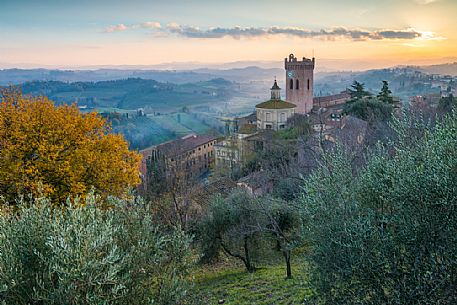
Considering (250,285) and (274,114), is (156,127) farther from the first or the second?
(250,285)

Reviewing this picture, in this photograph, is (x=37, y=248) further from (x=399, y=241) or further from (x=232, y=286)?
(x=232, y=286)

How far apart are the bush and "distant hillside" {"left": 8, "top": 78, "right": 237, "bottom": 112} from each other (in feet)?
458

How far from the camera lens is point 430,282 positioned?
5.92 meters

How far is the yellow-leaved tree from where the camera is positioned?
1400cm

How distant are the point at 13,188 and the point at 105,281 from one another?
35.0 feet

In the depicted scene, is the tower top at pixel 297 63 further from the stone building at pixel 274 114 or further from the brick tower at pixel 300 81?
the stone building at pixel 274 114

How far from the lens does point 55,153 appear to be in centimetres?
1464

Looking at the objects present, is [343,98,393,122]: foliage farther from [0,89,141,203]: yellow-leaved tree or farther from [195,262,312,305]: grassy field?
[0,89,141,203]: yellow-leaved tree

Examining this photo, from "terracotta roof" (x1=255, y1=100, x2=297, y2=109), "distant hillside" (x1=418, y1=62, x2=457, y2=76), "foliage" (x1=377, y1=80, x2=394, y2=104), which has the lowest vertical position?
"terracotta roof" (x1=255, y1=100, x2=297, y2=109)

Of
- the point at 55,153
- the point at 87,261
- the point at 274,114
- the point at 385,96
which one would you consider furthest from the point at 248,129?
the point at 87,261

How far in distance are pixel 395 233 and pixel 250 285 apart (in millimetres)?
8102

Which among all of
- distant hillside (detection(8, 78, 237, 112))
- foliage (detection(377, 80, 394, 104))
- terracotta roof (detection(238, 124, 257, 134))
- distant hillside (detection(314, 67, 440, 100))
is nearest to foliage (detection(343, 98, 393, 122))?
foliage (detection(377, 80, 394, 104))

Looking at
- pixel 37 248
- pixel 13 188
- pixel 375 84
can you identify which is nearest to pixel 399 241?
pixel 37 248

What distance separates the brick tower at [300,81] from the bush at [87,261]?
57835mm
